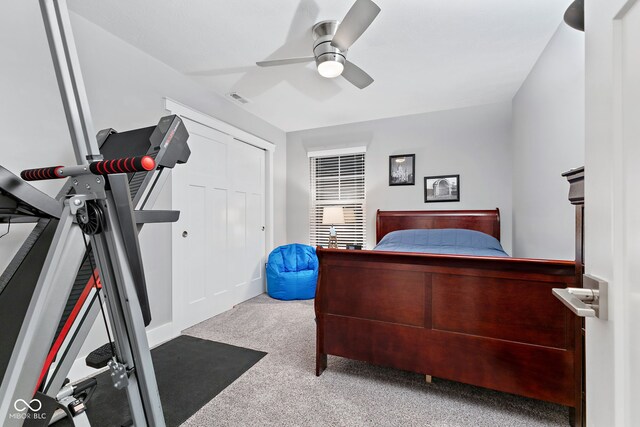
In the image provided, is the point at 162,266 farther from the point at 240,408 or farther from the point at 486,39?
the point at 486,39

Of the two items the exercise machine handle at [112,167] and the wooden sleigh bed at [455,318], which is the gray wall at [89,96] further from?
the wooden sleigh bed at [455,318]

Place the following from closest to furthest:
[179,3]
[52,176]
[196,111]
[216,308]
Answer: [52,176]
[179,3]
[196,111]
[216,308]

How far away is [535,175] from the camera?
2.65 m

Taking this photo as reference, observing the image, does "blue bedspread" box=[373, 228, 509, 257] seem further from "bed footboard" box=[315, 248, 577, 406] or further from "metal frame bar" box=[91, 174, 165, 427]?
"metal frame bar" box=[91, 174, 165, 427]

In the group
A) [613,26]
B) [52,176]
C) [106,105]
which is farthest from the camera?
[106,105]

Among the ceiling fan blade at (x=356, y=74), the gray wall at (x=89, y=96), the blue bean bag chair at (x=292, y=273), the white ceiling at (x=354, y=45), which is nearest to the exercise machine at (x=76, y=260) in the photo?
the gray wall at (x=89, y=96)

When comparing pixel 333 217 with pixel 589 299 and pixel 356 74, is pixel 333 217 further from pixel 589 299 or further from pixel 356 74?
pixel 589 299

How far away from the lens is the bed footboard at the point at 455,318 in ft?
4.98

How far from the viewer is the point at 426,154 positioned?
3.93 m

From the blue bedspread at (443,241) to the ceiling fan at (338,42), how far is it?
184 cm

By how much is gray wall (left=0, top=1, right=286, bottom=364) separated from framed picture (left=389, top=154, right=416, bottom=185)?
2.44 m

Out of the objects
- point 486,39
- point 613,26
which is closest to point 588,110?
point 613,26

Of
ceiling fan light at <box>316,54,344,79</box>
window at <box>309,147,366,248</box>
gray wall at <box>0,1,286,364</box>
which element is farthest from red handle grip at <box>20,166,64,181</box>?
window at <box>309,147,366,248</box>

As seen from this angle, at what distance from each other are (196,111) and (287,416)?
2.77m
